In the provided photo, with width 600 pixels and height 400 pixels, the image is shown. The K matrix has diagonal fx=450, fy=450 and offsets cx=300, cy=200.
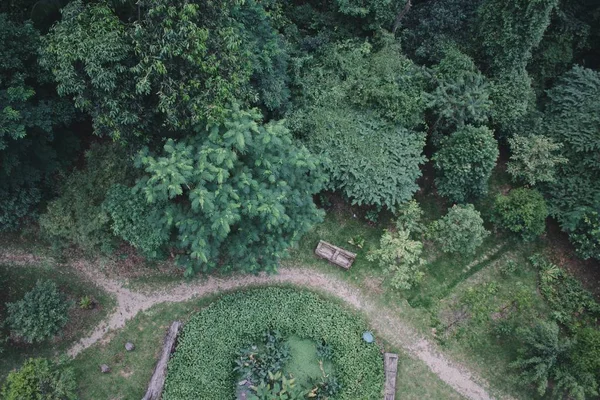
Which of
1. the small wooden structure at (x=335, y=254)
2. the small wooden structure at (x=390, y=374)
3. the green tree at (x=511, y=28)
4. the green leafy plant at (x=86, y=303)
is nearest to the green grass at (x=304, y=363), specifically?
the small wooden structure at (x=390, y=374)

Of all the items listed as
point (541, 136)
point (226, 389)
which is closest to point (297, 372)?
point (226, 389)

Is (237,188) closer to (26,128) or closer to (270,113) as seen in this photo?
(270,113)

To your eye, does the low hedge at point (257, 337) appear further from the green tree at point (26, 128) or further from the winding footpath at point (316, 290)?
the green tree at point (26, 128)

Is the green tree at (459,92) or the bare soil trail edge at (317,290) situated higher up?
the green tree at (459,92)

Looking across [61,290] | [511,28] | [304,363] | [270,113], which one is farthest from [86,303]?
[511,28]

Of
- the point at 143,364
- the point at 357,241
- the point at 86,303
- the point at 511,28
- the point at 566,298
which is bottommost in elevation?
the point at 143,364

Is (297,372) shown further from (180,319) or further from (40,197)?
(40,197)

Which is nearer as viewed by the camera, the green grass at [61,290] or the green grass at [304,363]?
the green grass at [304,363]

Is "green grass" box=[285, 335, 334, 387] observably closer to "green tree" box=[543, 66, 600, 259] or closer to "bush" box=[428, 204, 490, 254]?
"bush" box=[428, 204, 490, 254]
